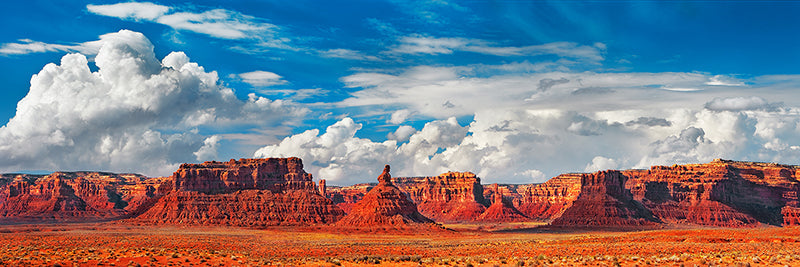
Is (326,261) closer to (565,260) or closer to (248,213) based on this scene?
(565,260)

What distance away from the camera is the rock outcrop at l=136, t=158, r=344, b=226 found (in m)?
180

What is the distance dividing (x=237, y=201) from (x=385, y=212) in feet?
170

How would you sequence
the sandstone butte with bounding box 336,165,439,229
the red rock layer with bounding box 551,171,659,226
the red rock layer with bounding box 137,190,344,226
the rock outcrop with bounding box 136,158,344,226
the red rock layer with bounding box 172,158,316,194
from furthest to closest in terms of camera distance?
the red rock layer with bounding box 172,158,316,194 < the red rock layer with bounding box 551,171,659,226 < the rock outcrop with bounding box 136,158,344,226 < the red rock layer with bounding box 137,190,344,226 < the sandstone butte with bounding box 336,165,439,229

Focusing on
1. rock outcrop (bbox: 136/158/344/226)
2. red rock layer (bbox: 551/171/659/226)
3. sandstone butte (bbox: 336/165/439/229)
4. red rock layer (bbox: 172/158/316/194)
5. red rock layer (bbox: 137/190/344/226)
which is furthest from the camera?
red rock layer (bbox: 172/158/316/194)

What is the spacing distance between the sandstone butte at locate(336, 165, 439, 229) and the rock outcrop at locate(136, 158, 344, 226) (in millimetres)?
22112

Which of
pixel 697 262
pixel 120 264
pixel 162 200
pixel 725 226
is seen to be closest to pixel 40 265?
pixel 120 264

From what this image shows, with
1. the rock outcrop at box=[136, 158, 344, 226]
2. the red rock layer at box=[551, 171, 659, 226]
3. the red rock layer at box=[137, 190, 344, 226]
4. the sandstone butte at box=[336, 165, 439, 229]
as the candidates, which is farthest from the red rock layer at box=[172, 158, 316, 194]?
the red rock layer at box=[551, 171, 659, 226]

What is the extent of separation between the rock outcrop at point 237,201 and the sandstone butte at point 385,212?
22112mm

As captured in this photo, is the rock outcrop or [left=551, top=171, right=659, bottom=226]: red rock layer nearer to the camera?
the rock outcrop

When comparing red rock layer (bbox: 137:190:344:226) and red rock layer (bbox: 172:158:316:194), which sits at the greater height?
red rock layer (bbox: 172:158:316:194)

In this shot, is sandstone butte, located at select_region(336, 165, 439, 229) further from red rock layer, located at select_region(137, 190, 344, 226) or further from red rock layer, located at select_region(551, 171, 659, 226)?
red rock layer, located at select_region(551, 171, 659, 226)

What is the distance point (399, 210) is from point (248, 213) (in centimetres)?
4591

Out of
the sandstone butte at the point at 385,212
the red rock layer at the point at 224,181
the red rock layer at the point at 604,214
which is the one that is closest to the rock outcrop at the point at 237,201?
the red rock layer at the point at 224,181

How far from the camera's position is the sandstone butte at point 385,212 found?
152125 millimetres
